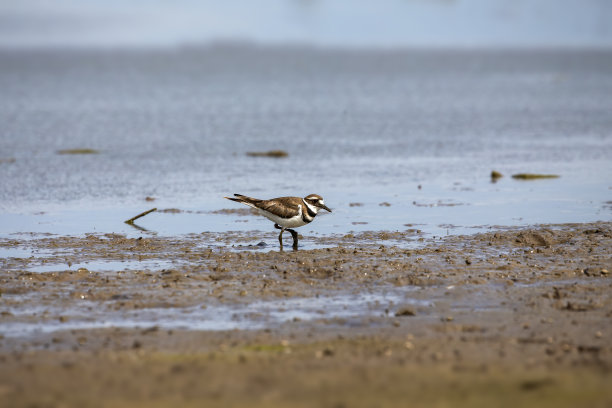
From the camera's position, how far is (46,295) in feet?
40.2

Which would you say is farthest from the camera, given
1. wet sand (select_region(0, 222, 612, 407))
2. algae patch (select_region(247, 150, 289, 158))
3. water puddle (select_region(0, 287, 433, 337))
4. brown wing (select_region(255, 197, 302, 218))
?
algae patch (select_region(247, 150, 289, 158))

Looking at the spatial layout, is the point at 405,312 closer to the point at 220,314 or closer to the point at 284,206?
the point at 220,314

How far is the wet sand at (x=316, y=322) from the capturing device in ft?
27.8

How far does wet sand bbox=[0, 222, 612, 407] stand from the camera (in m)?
8.47

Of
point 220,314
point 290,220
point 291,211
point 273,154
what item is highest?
point 273,154

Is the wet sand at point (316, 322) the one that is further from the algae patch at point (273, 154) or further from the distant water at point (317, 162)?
the algae patch at point (273, 154)

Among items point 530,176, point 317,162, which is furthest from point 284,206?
point 317,162

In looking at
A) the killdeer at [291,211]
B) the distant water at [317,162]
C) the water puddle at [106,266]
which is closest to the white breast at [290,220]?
the killdeer at [291,211]

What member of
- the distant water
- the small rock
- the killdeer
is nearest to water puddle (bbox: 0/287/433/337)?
the small rock

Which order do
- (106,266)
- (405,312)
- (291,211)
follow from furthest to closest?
1. (291,211)
2. (106,266)
3. (405,312)

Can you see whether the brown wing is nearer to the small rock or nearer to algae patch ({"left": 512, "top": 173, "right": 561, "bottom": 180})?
the small rock

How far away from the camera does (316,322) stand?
11.0m

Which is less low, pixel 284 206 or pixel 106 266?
pixel 284 206

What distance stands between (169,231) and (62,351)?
7.45 metres
